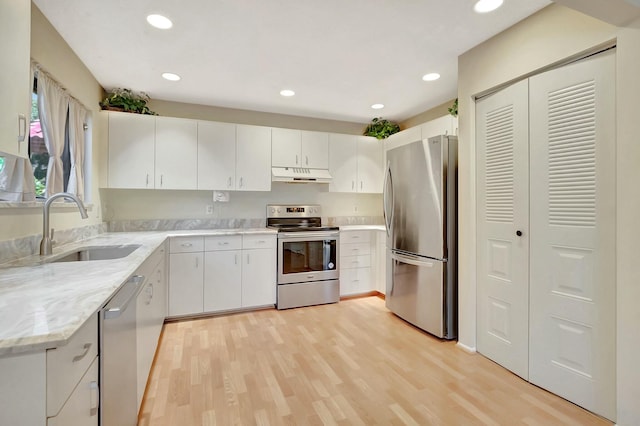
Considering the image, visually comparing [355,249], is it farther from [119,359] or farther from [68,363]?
[68,363]

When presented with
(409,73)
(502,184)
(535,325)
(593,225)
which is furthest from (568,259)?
(409,73)

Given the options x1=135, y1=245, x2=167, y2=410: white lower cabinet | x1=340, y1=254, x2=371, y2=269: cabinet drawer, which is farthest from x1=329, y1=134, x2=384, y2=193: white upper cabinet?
x1=135, y1=245, x2=167, y2=410: white lower cabinet

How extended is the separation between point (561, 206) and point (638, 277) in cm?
52

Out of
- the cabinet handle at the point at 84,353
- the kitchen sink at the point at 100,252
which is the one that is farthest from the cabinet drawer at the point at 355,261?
the cabinet handle at the point at 84,353

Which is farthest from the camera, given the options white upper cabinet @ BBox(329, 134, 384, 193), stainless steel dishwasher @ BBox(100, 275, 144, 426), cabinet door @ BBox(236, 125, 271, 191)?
white upper cabinet @ BBox(329, 134, 384, 193)

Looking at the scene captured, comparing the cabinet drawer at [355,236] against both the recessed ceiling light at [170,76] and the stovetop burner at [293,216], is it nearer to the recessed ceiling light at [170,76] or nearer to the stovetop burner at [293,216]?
the stovetop burner at [293,216]

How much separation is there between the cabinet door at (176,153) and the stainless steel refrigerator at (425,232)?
2.24 meters

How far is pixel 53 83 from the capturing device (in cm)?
217

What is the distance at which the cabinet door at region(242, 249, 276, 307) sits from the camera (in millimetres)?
3377

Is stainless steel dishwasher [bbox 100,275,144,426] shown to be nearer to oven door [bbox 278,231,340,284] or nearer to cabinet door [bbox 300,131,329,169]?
oven door [bbox 278,231,340,284]

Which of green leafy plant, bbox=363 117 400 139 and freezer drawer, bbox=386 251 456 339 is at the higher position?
green leafy plant, bbox=363 117 400 139

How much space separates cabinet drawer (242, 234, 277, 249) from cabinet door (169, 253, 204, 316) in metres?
0.48

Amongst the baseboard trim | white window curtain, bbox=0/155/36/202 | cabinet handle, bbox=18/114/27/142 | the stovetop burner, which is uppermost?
cabinet handle, bbox=18/114/27/142

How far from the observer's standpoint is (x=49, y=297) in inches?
40.2
